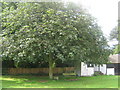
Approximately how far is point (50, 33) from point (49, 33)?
0.08 meters

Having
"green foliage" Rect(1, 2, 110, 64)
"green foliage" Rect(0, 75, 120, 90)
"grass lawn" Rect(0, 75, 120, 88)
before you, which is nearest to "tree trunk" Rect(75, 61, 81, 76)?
"grass lawn" Rect(0, 75, 120, 88)

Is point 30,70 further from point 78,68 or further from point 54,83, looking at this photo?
point 54,83

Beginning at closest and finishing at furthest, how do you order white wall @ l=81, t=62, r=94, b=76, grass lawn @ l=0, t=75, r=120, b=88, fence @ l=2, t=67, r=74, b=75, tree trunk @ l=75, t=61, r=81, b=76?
grass lawn @ l=0, t=75, r=120, b=88
fence @ l=2, t=67, r=74, b=75
tree trunk @ l=75, t=61, r=81, b=76
white wall @ l=81, t=62, r=94, b=76

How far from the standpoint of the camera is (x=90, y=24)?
12.8m

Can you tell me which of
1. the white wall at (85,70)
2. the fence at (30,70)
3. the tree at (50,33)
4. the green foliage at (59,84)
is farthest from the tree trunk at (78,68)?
the tree at (50,33)

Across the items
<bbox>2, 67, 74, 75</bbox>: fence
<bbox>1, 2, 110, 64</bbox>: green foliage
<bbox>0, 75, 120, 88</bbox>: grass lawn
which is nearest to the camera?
<bbox>0, 75, 120, 88</bbox>: grass lawn

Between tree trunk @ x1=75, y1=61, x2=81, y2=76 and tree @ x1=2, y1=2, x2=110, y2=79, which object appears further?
tree trunk @ x1=75, y1=61, x2=81, y2=76

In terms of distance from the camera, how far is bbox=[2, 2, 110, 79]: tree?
1109cm

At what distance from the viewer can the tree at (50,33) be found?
11094mm

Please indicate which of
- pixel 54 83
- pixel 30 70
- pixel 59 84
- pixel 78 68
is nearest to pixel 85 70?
pixel 78 68

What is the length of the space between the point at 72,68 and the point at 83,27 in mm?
8345

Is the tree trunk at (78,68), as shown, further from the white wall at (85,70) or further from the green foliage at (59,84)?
the green foliage at (59,84)

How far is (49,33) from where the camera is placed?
1111cm

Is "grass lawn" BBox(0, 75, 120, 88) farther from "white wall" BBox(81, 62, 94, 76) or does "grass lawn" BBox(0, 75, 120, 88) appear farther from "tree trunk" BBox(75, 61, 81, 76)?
"white wall" BBox(81, 62, 94, 76)
